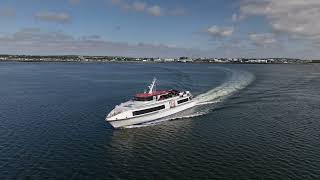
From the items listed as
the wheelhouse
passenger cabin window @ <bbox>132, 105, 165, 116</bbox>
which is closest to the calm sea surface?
passenger cabin window @ <bbox>132, 105, 165, 116</bbox>

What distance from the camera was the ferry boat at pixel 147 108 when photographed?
196 ft

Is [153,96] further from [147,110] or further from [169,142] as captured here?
[169,142]

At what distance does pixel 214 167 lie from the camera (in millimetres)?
42781

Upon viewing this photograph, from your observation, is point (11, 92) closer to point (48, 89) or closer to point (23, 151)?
point (48, 89)

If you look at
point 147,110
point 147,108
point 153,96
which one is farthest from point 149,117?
point 153,96

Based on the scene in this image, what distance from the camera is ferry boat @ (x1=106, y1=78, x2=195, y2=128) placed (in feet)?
196

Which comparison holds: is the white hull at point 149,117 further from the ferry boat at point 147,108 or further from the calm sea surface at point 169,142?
the calm sea surface at point 169,142

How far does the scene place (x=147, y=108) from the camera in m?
63.4

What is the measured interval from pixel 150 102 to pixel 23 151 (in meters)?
24.9

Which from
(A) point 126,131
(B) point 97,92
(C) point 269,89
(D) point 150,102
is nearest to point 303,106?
(C) point 269,89

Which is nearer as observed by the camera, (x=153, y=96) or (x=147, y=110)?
(x=147, y=110)

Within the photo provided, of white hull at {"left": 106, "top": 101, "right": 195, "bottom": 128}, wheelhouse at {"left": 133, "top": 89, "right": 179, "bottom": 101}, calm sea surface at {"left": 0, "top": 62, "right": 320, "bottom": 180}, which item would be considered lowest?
calm sea surface at {"left": 0, "top": 62, "right": 320, "bottom": 180}

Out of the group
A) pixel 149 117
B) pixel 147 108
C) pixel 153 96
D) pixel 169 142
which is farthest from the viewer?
pixel 153 96

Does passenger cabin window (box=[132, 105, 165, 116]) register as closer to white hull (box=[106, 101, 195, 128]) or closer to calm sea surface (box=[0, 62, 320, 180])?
white hull (box=[106, 101, 195, 128])
